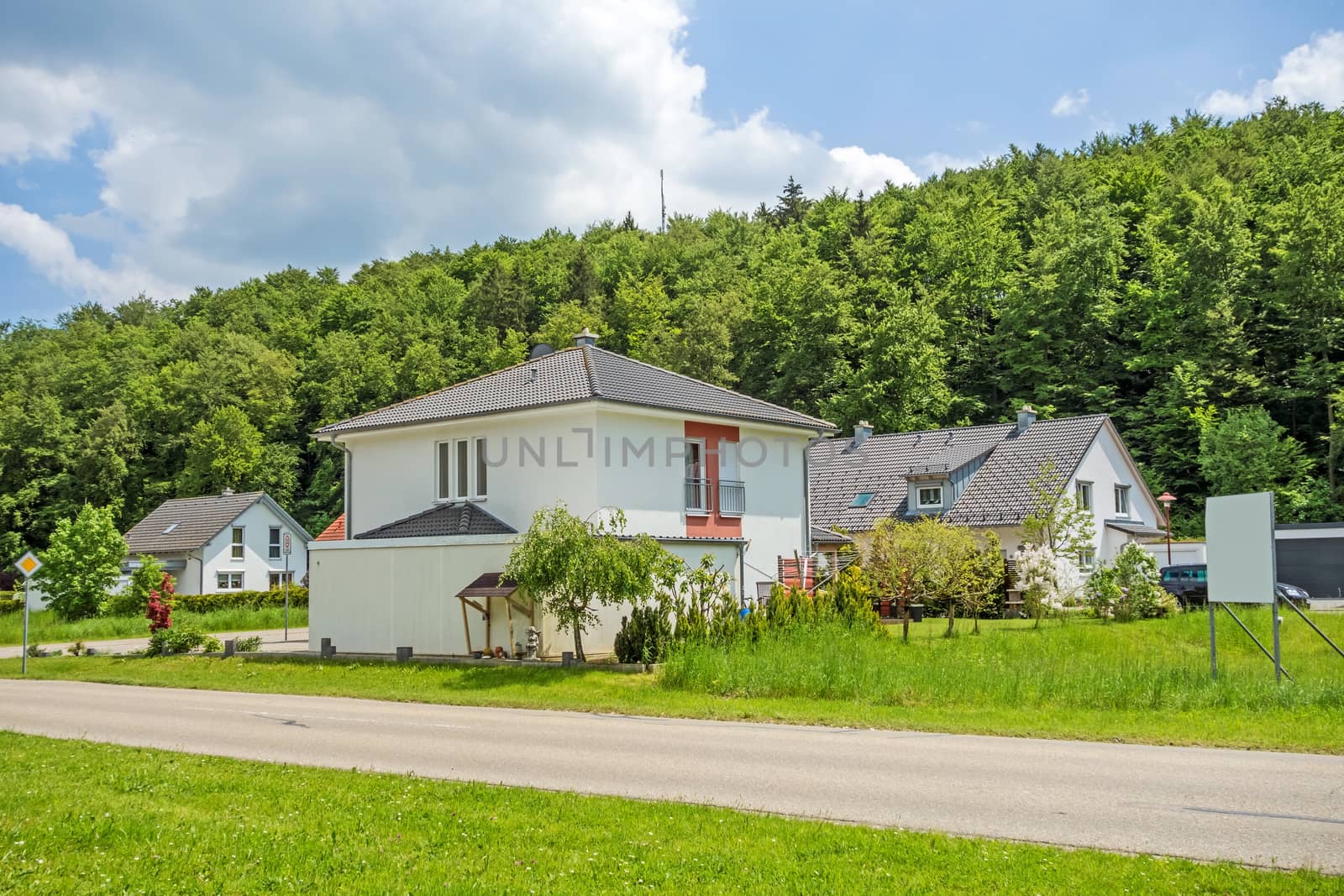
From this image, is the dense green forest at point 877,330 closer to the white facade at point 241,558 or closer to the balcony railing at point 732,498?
the white facade at point 241,558

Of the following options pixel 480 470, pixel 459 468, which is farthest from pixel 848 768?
pixel 459 468

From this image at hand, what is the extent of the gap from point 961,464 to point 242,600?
31.5m

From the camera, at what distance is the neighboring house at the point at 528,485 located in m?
23.9

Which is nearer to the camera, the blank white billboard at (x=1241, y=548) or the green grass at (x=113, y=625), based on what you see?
the blank white billboard at (x=1241, y=548)

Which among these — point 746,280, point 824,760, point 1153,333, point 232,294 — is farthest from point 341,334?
point 824,760

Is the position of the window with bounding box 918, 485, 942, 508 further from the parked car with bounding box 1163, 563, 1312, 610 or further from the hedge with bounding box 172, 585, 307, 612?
the hedge with bounding box 172, 585, 307, 612

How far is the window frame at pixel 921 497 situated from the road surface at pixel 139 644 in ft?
70.4

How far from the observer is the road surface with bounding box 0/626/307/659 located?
98.8ft

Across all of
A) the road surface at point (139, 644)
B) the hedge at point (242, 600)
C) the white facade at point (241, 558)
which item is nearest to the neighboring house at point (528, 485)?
the road surface at point (139, 644)

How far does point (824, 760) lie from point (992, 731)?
3116mm

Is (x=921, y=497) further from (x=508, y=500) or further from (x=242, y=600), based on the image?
(x=242, y=600)

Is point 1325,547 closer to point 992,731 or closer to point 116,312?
point 992,731

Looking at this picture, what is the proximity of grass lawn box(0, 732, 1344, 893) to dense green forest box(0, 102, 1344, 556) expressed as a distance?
45044 mm

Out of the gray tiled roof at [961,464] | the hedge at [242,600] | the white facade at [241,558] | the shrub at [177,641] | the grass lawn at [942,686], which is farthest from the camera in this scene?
the white facade at [241,558]
